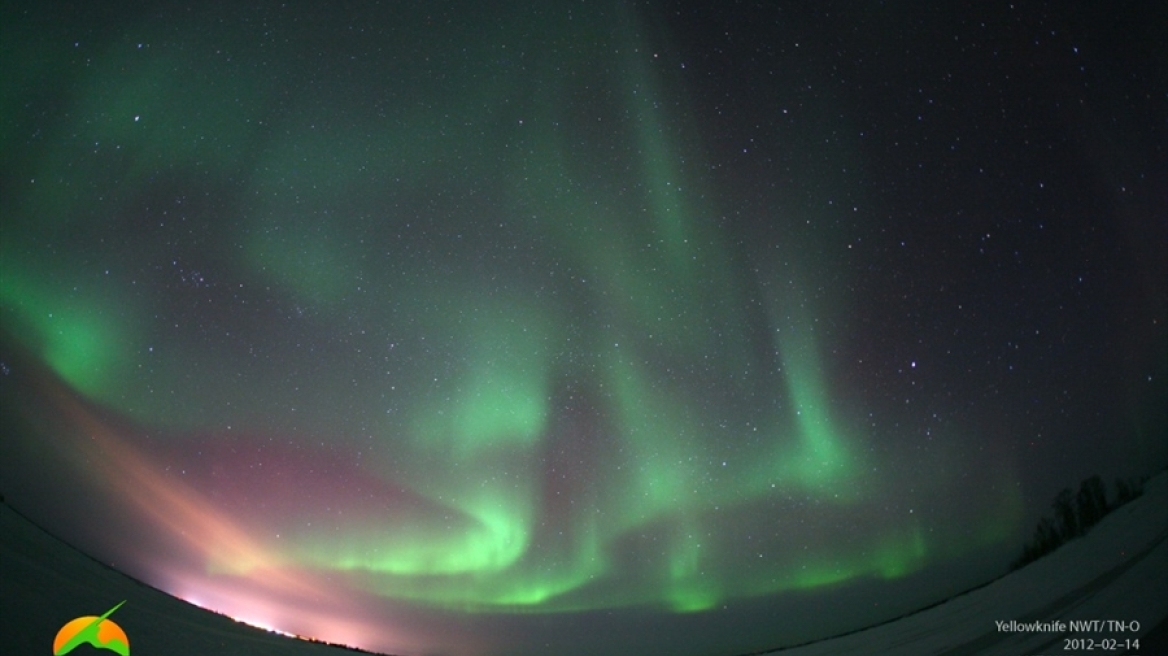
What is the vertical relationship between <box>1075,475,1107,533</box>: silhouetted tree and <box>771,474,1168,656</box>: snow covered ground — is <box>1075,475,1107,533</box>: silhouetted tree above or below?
above

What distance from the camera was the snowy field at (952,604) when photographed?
19.5 feet

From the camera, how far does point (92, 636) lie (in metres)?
6.38

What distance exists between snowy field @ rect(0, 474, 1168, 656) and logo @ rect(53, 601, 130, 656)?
0.12 m

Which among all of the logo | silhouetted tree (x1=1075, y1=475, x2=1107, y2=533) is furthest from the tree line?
the logo

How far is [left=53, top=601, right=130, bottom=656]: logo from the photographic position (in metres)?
5.86

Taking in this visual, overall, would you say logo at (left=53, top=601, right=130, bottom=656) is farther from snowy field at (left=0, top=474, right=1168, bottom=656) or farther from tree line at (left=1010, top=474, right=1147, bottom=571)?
tree line at (left=1010, top=474, right=1147, bottom=571)

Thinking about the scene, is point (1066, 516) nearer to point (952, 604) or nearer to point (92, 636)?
point (952, 604)

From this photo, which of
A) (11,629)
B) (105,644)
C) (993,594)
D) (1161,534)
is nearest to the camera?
(11,629)

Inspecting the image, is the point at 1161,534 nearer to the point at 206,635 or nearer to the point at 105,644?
the point at 105,644

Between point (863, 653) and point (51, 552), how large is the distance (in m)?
14.0

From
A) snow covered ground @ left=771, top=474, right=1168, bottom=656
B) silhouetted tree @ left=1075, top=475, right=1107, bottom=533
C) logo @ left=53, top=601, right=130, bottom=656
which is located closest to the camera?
logo @ left=53, top=601, right=130, bottom=656

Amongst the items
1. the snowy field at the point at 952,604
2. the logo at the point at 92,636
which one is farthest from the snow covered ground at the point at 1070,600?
the logo at the point at 92,636

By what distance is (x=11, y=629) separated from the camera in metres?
5.47

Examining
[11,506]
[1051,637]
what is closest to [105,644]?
[11,506]
